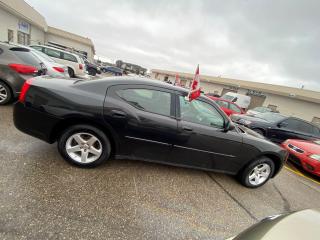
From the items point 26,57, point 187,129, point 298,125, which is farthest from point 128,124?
point 298,125

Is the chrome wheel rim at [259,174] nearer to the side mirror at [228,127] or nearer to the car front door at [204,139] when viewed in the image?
the car front door at [204,139]

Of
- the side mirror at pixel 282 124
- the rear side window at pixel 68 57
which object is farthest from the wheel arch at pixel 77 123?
the rear side window at pixel 68 57

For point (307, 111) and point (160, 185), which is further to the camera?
point (307, 111)

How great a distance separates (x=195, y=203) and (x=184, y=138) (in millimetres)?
1002

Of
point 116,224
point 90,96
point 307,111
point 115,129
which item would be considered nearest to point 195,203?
point 116,224

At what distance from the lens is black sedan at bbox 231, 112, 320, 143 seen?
719 centimetres

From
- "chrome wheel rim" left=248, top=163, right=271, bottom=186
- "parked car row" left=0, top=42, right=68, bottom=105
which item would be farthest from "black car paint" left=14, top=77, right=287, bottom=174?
"parked car row" left=0, top=42, right=68, bottom=105

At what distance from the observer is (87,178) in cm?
277

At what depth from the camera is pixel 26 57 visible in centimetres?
491

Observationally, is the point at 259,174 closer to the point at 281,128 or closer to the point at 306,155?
the point at 306,155

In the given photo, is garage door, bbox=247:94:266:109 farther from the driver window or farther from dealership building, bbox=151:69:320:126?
the driver window

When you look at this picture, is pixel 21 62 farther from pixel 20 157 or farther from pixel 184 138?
pixel 184 138

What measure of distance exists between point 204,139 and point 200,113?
0.45 m

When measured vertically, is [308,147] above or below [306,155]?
above
